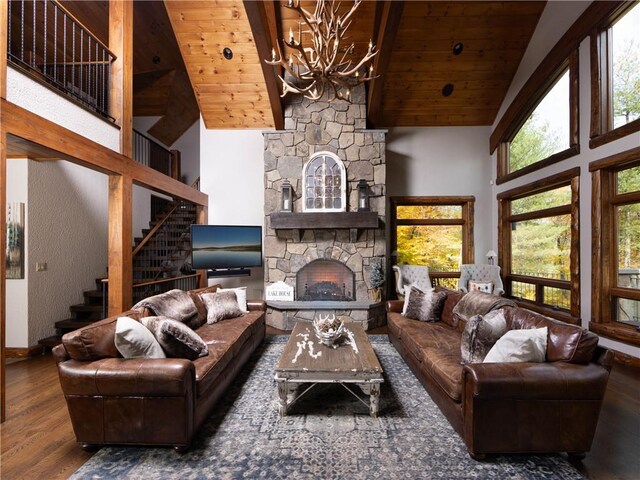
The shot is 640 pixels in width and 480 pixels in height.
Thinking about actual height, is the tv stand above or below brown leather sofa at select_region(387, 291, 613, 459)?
above

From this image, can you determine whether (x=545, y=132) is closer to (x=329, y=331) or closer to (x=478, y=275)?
(x=478, y=275)

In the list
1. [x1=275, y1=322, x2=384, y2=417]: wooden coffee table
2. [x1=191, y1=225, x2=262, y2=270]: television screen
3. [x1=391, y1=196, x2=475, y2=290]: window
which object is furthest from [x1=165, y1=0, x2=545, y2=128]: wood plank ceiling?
[x1=275, y1=322, x2=384, y2=417]: wooden coffee table

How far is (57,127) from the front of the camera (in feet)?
9.37

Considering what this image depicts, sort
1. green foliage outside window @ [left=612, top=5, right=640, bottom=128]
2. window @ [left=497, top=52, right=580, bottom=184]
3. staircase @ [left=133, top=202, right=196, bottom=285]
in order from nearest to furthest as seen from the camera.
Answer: green foliage outside window @ [left=612, top=5, right=640, bottom=128] < window @ [left=497, top=52, right=580, bottom=184] < staircase @ [left=133, top=202, right=196, bottom=285]

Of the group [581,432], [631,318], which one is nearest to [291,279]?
[581,432]

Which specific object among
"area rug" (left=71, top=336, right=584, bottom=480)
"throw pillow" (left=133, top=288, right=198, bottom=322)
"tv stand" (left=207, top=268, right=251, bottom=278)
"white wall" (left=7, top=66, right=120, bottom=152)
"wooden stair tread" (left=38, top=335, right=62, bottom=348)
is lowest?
"area rug" (left=71, top=336, right=584, bottom=480)

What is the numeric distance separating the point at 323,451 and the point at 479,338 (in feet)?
4.53

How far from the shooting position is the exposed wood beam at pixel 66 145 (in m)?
2.46

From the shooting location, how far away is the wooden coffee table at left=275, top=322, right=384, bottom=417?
2.37 meters

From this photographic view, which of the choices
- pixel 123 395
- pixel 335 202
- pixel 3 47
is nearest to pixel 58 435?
pixel 123 395

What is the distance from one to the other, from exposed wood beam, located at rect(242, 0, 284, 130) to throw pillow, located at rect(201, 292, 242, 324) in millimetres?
3326

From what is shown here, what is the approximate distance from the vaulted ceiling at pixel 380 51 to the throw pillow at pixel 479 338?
391cm

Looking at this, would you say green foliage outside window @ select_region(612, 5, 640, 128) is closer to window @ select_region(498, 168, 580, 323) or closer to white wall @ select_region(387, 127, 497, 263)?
window @ select_region(498, 168, 580, 323)

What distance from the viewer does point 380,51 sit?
450cm
